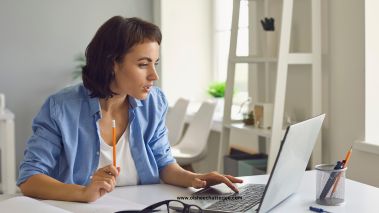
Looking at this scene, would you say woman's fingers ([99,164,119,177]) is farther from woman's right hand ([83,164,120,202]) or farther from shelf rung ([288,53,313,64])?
shelf rung ([288,53,313,64])

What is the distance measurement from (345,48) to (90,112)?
4.77 ft

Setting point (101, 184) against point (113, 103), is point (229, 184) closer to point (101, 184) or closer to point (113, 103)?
point (101, 184)

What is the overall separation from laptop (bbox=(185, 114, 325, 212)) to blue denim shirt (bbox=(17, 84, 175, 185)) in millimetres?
327

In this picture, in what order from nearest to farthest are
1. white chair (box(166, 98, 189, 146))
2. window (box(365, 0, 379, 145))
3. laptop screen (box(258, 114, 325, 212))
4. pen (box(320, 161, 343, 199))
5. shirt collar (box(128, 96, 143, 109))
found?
laptop screen (box(258, 114, 325, 212)) → pen (box(320, 161, 343, 199)) → shirt collar (box(128, 96, 143, 109)) → window (box(365, 0, 379, 145)) → white chair (box(166, 98, 189, 146))

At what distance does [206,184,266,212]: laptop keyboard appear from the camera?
1.31 m

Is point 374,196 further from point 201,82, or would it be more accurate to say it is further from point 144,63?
point 201,82

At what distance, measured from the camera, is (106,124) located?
5.66 feet

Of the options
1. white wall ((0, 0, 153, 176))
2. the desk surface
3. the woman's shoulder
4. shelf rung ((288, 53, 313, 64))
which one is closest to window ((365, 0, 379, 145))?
shelf rung ((288, 53, 313, 64))

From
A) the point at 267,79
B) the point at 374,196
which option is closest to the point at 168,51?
the point at 267,79

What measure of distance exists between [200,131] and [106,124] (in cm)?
219

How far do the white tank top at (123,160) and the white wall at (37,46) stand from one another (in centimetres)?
316

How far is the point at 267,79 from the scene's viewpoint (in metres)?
3.35

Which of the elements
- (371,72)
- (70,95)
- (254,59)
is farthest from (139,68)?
(254,59)

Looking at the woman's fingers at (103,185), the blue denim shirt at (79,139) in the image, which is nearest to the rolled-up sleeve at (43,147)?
the blue denim shirt at (79,139)
